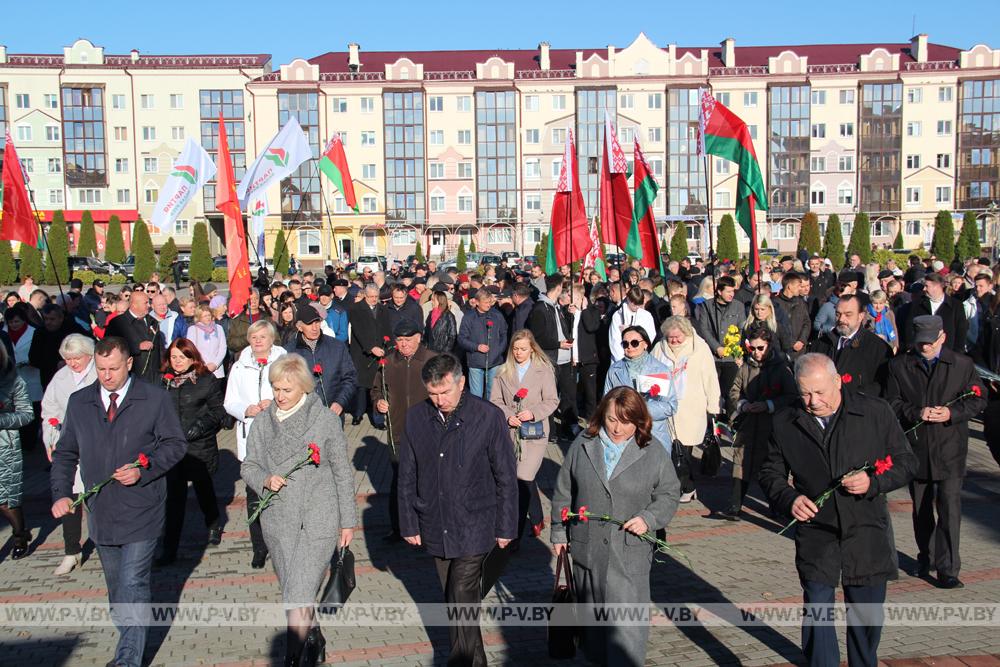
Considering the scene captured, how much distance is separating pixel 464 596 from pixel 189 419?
3510 mm

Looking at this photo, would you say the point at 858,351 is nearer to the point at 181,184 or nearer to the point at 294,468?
the point at 294,468

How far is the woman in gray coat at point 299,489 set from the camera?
5.53m

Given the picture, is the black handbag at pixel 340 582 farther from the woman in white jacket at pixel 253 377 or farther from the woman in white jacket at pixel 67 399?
the woman in white jacket at pixel 67 399

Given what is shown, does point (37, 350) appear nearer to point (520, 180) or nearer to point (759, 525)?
point (759, 525)

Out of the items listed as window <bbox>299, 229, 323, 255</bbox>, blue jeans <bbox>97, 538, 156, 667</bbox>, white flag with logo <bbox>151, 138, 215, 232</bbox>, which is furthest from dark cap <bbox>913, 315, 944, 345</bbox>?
window <bbox>299, 229, 323, 255</bbox>

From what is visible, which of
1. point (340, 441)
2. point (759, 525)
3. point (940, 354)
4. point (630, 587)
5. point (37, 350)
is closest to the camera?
point (630, 587)

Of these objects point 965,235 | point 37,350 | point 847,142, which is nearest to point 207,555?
point 37,350

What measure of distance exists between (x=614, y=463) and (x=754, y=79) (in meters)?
76.1

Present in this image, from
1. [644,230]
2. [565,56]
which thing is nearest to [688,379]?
[644,230]

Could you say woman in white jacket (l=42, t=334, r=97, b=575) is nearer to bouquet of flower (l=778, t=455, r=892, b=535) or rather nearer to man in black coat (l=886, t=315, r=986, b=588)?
bouquet of flower (l=778, t=455, r=892, b=535)

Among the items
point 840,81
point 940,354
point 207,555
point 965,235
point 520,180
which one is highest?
point 840,81

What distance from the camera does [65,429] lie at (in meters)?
5.99

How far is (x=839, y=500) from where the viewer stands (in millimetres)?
4996

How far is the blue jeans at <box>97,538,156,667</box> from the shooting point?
5676 millimetres
